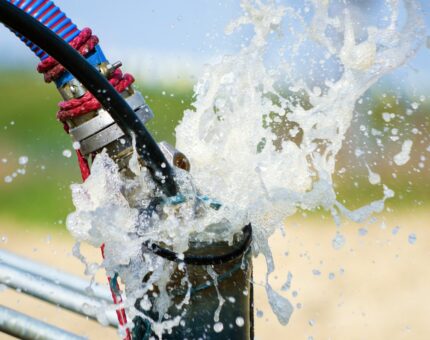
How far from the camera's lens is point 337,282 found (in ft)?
17.0

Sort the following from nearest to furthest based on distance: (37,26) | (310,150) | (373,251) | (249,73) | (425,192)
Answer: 1. (37,26)
2. (310,150)
3. (249,73)
4. (373,251)
5. (425,192)

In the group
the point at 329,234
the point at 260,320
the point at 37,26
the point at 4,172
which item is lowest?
the point at 329,234

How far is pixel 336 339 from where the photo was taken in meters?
3.83

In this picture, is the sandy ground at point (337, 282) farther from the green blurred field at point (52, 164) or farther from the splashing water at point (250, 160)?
the splashing water at point (250, 160)

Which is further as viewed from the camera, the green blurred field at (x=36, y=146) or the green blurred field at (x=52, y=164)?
the green blurred field at (x=36, y=146)

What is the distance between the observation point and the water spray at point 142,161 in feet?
2.61

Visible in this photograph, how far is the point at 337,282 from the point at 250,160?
4.27 m

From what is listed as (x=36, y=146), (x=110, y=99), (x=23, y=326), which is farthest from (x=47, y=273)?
(x=36, y=146)

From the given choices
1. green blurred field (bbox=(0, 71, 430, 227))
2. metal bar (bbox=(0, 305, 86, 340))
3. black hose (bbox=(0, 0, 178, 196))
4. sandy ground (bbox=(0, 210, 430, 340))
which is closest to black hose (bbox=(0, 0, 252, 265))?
black hose (bbox=(0, 0, 178, 196))

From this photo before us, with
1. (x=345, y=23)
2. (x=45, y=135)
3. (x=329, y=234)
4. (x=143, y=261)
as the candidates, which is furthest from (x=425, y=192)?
(x=143, y=261)

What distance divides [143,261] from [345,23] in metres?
0.63

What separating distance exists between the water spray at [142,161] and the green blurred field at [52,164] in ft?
15.9

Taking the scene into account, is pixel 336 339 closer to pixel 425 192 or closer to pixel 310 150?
pixel 310 150

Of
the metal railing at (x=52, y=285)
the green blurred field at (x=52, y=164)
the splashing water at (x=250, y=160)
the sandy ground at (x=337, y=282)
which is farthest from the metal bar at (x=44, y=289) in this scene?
the green blurred field at (x=52, y=164)
